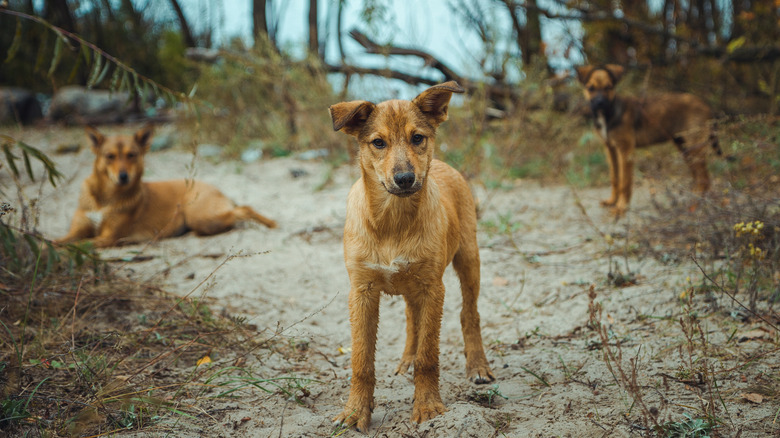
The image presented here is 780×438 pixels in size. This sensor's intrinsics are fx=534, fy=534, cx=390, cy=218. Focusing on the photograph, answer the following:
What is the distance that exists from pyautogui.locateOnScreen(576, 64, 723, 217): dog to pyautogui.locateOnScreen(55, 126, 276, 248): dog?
4707 mm

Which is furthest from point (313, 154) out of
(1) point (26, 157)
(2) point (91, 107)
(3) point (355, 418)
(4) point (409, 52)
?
(2) point (91, 107)

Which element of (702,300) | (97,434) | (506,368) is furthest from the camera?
(702,300)

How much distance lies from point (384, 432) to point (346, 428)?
0.70ft

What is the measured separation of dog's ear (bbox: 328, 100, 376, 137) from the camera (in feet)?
9.66

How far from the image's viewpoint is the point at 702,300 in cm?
387

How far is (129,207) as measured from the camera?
689 cm

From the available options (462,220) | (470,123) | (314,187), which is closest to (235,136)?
(314,187)

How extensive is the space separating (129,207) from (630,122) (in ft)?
22.6

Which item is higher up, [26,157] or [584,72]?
[584,72]

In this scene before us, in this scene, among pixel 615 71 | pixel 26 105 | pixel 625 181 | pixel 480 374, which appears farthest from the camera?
pixel 26 105

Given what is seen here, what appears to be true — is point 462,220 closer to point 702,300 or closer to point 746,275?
point 702,300

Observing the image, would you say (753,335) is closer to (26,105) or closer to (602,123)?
(602,123)

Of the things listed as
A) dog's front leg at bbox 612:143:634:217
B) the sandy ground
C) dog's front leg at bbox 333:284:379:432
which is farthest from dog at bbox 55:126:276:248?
dog's front leg at bbox 612:143:634:217

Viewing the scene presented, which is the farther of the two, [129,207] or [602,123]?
[602,123]
